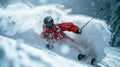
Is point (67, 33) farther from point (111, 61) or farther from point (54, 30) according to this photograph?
point (111, 61)

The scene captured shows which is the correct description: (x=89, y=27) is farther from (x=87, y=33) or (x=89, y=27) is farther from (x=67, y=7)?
(x=67, y=7)

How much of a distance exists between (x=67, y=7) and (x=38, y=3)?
30.7ft

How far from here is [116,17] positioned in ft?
68.6

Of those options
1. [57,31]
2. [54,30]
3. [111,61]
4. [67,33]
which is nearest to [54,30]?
[54,30]

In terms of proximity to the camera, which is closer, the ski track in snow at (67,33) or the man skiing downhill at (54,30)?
the man skiing downhill at (54,30)

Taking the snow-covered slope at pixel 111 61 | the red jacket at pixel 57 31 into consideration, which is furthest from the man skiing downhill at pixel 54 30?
the snow-covered slope at pixel 111 61

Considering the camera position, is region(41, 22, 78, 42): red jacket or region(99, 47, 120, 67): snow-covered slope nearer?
region(41, 22, 78, 42): red jacket

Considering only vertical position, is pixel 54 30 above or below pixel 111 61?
below

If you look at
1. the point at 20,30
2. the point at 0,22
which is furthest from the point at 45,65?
the point at 0,22

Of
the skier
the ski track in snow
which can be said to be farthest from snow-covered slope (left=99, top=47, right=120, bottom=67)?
the skier

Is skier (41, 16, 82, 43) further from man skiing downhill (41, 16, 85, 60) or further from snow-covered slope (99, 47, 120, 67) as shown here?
snow-covered slope (99, 47, 120, 67)

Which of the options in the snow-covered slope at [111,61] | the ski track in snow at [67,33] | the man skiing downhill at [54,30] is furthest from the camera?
the snow-covered slope at [111,61]

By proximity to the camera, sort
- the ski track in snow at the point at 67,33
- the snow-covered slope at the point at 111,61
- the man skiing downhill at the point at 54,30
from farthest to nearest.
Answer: the snow-covered slope at the point at 111,61 < the ski track in snow at the point at 67,33 < the man skiing downhill at the point at 54,30

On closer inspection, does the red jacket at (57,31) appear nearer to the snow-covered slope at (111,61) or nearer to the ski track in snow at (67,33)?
the ski track in snow at (67,33)
